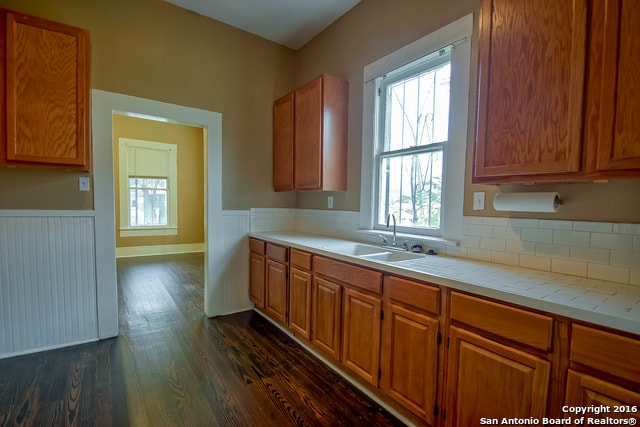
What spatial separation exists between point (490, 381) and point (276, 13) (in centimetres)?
337

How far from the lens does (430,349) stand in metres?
1.47

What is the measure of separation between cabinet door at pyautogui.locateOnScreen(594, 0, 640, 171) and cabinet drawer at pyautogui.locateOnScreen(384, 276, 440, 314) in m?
0.86

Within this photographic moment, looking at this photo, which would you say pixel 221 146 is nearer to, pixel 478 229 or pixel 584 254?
pixel 478 229

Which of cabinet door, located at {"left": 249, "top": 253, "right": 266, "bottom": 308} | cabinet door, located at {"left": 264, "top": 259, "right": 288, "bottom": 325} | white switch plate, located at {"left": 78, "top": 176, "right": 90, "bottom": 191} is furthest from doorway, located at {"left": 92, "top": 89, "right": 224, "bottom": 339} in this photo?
cabinet door, located at {"left": 264, "top": 259, "right": 288, "bottom": 325}

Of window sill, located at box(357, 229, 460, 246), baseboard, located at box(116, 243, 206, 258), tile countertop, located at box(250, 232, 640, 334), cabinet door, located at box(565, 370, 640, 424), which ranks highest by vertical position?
window sill, located at box(357, 229, 460, 246)

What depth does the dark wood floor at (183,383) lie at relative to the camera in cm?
170

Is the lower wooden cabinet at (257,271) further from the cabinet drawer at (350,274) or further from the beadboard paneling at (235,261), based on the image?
the cabinet drawer at (350,274)

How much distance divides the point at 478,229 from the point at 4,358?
3598mm

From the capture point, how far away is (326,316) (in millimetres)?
2148

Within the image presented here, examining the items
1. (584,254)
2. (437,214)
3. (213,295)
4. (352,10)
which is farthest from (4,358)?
(352,10)

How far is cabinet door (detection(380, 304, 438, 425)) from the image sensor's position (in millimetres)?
1471

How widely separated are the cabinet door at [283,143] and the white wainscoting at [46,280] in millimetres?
1771

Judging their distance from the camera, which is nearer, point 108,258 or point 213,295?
point 108,258

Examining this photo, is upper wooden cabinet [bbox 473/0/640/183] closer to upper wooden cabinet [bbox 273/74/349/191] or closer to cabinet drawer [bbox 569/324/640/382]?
cabinet drawer [bbox 569/324/640/382]
